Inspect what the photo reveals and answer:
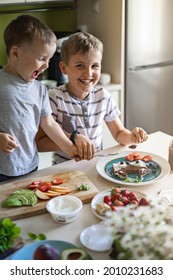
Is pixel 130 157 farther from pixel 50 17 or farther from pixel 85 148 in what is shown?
pixel 50 17

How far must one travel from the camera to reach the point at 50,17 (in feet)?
9.77

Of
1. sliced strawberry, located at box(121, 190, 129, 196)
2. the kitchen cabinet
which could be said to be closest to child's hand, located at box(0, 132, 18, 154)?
sliced strawberry, located at box(121, 190, 129, 196)

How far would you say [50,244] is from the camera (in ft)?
2.93

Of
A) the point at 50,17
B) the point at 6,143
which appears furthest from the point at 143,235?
the point at 50,17

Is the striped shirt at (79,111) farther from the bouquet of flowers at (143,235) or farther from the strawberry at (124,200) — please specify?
the bouquet of flowers at (143,235)

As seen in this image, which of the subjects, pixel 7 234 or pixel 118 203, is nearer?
pixel 7 234

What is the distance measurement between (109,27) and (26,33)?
1.64 metres

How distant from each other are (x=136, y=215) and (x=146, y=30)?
2.24 metres

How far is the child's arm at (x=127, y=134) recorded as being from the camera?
1.54m

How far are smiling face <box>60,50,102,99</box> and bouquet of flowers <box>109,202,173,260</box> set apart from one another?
0.90 meters

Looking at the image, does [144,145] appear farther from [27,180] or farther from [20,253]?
[20,253]

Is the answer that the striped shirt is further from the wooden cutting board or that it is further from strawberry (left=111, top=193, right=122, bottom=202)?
strawberry (left=111, top=193, right=122, bottom=202)

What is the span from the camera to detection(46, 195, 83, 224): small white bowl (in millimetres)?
1019

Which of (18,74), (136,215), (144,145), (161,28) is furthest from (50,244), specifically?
(161,28)
